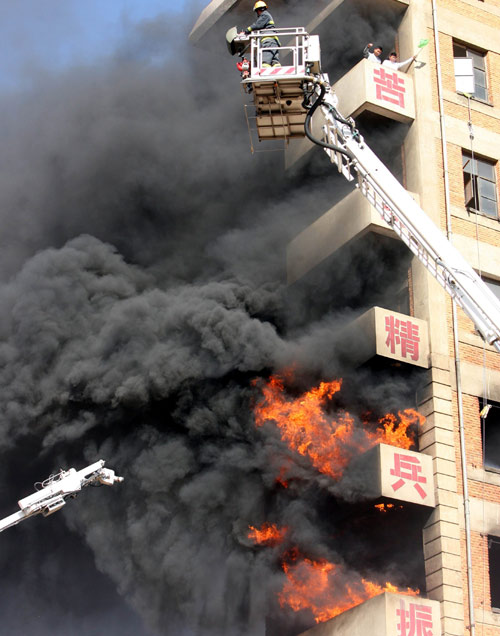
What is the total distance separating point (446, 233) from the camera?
19344mm

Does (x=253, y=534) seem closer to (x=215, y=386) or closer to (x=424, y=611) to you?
(x=215, y=386)

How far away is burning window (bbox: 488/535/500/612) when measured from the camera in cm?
1734

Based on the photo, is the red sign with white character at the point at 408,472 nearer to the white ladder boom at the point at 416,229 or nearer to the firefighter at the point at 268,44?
the white ladder boom at the point at 416,229

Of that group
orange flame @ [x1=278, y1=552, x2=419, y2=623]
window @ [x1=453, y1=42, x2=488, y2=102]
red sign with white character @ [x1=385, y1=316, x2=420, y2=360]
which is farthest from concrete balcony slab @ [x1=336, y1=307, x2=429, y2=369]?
window @ [x1=453, y1=42, x2=488, y2=102]

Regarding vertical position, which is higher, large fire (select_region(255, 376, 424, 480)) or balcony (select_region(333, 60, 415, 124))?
balcony (select_region(333, 60, 415, 124))

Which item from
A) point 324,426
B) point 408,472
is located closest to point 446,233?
point 324,426

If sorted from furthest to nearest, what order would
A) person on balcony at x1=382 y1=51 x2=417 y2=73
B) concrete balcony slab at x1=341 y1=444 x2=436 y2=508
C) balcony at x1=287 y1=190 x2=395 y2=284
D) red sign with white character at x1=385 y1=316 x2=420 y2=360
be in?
person on balcony at x1=382 y1=51 x2=417 y2=73, balcony at x1=287 y1=190 x2=395 y2=284, red sign with white character at x1=385 y1=316 x2=420 y2=360, concrete balcony slab at x1=341 y1=444 x2=436 y2=508

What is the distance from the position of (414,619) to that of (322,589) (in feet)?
9.71

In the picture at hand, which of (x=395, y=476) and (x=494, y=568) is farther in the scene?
(x=494, y=568)

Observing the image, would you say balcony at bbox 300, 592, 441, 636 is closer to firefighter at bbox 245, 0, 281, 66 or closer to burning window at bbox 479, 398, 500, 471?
burning window at bbox 479, 398, 500, 471

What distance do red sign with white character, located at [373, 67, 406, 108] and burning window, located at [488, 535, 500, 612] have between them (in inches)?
347

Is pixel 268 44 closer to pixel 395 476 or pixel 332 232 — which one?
pixel 332 232

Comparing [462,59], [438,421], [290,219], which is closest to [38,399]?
[290,219]

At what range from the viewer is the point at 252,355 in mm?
19859
